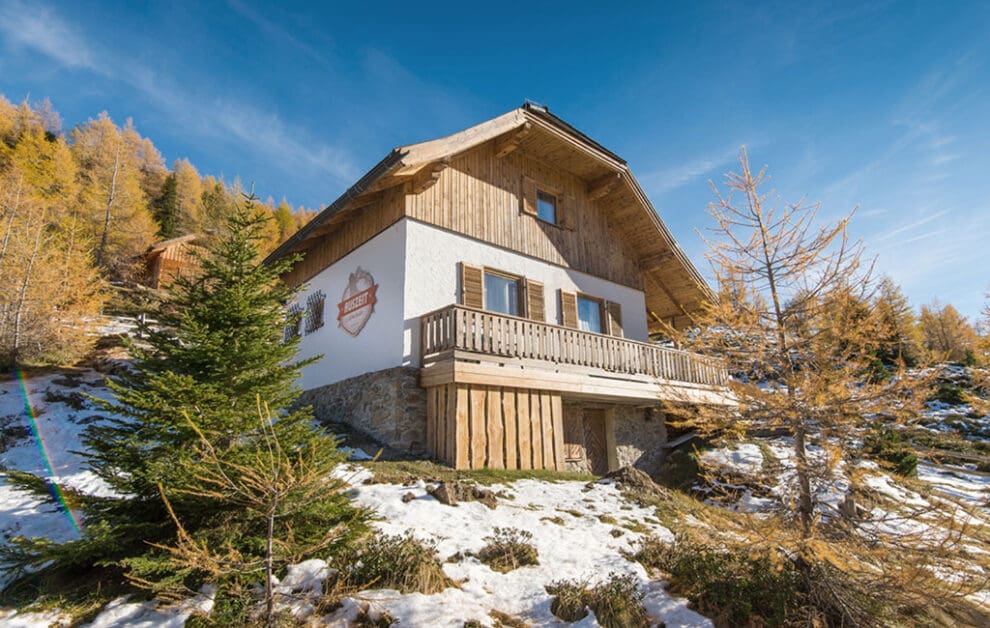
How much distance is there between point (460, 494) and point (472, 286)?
19.5 feet

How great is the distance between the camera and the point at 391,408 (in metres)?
10.0

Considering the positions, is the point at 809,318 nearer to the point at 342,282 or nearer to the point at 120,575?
the point at 120,575

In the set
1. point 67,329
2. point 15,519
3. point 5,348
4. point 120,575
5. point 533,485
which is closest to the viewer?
point 120,575

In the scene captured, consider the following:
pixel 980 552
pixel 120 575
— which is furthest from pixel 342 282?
pixel 980 552

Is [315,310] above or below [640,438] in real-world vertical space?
above

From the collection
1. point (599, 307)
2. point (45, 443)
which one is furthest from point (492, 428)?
point (45, 443)

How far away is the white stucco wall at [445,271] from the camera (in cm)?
1091

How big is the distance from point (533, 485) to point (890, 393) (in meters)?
5.30

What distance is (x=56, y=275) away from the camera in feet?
47.1

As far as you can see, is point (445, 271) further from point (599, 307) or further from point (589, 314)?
point (599, 307)

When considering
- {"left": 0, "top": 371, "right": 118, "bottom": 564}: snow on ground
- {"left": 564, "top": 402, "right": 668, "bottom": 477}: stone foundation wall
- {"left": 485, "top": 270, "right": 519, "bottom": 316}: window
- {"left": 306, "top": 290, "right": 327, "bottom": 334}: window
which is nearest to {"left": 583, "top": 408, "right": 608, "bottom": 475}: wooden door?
{"left": 564, "top": 402, "right": 668, "bottom": 477}: stone foundation wall

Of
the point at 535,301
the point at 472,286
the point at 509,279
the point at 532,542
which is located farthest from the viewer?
the point at 535,301

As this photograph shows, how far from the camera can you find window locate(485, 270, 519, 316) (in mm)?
12578

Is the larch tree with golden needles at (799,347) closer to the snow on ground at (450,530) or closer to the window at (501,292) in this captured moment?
the snow on ground at (450,530)
